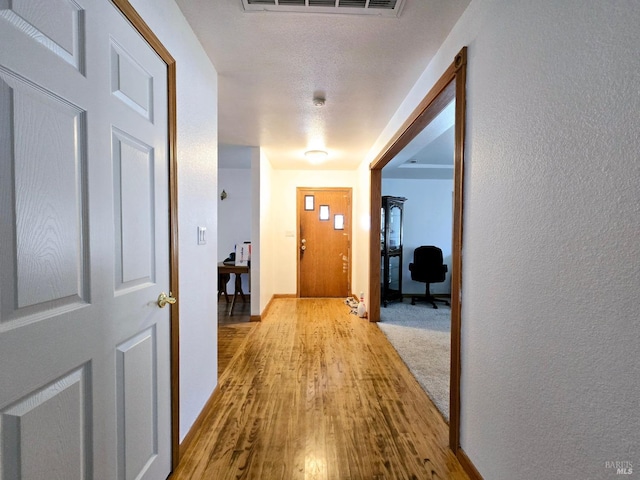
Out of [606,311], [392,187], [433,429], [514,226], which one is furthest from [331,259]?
[606,311]

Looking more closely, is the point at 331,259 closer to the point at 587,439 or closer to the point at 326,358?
the point at 326,358

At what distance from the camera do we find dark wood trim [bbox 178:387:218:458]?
155cm

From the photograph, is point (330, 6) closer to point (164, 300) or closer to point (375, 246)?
point (164, 300)

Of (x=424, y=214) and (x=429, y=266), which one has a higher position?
(x=424, y=214)

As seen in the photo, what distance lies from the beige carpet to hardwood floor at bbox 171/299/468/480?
0.34 ft

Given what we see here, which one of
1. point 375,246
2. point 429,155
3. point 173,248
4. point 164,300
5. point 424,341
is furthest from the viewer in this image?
point 429,155

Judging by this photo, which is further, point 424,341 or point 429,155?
point 429,155

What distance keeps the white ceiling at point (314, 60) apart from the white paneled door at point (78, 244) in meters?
0.63

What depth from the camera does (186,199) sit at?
1627mm

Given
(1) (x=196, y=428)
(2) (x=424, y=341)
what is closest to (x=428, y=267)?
(2) (x=424, y=341)

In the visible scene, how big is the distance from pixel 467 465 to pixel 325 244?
429cm

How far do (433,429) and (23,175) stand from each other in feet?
7.02

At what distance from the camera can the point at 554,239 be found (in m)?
0.92

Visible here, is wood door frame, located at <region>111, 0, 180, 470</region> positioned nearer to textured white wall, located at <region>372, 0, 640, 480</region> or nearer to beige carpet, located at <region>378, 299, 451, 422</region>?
textured white wall, located at <region>372, 0, 640, 480</region>
